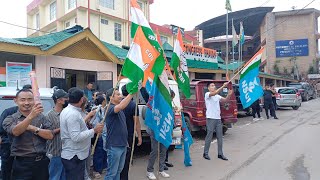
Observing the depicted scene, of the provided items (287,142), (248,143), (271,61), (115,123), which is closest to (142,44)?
(115,123)

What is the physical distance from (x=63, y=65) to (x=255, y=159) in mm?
8201

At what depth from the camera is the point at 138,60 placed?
14.5ft

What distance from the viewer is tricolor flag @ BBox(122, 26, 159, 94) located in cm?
429

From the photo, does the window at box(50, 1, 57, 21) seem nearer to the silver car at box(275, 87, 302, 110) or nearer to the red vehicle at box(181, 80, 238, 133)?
the silver car at box(275, 87, 302, 110)

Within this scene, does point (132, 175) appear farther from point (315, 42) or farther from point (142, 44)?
point (315, 42)

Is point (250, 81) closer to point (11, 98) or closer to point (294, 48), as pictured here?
point (11, 98)

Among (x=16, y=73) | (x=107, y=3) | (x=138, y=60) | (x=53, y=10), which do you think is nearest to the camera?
(x=138, y=60)

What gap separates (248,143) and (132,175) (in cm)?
430

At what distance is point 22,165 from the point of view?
311cm

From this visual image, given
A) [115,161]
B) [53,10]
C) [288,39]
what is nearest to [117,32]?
[53,10]

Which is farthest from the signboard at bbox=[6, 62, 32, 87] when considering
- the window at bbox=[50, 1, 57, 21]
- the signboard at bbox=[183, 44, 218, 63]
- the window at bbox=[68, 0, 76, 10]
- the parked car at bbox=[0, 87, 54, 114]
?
the window at bbox=[50, 1, 57, 21]

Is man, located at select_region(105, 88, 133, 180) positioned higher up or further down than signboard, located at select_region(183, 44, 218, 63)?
further down

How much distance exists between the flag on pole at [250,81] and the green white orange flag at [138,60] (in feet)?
9.14

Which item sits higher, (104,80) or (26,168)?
(104,80)
